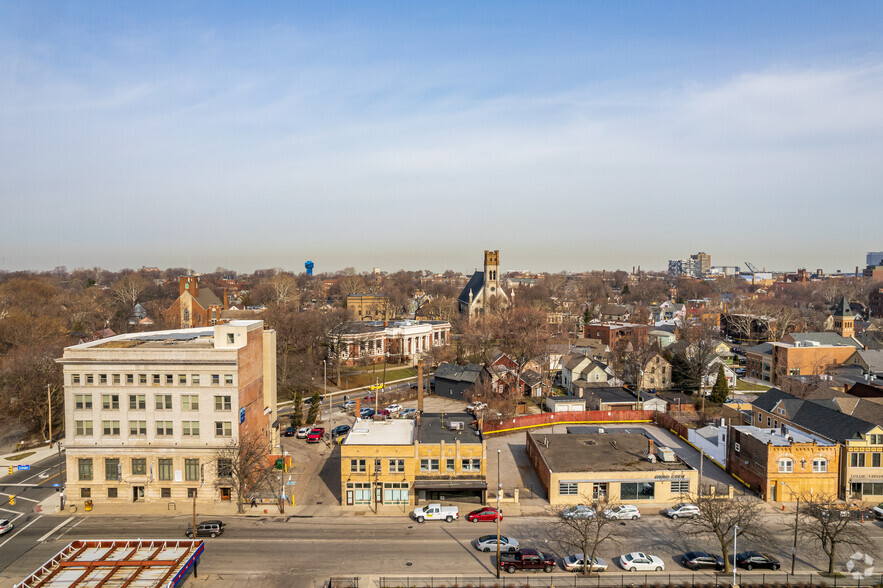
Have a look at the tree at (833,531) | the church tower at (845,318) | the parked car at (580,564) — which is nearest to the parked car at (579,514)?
the parked car at (580,564)

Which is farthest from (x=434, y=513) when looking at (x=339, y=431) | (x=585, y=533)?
(x=339, y=431)

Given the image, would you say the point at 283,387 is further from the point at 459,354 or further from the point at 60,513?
the point at 60,513

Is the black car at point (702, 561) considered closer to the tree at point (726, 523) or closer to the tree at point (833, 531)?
the tree at point (726, 523)

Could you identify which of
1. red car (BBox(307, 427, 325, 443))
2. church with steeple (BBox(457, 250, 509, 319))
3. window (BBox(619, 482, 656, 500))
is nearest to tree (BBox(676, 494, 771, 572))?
window (BBox(619, 482, 656, 500))

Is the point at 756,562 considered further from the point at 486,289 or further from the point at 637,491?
the point at 486,289

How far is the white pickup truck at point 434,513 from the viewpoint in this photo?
126 ft

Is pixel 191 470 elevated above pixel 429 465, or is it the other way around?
pixel 429 465

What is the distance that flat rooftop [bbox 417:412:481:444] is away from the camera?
43281 millimetres

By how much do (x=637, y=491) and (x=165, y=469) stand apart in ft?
118

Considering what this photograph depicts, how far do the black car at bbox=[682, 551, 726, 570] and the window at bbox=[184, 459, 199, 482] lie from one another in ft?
112

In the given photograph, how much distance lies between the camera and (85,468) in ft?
135

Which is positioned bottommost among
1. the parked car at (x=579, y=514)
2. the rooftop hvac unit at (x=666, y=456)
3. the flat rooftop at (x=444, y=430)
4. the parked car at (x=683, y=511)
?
the parked car at (x=683, y=511)

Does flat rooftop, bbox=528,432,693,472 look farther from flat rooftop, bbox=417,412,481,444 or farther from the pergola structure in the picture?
the pergola structure

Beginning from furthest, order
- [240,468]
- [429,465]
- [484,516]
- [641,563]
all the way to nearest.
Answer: [429,465]
[240,468]
[484,516]
[641,563]
